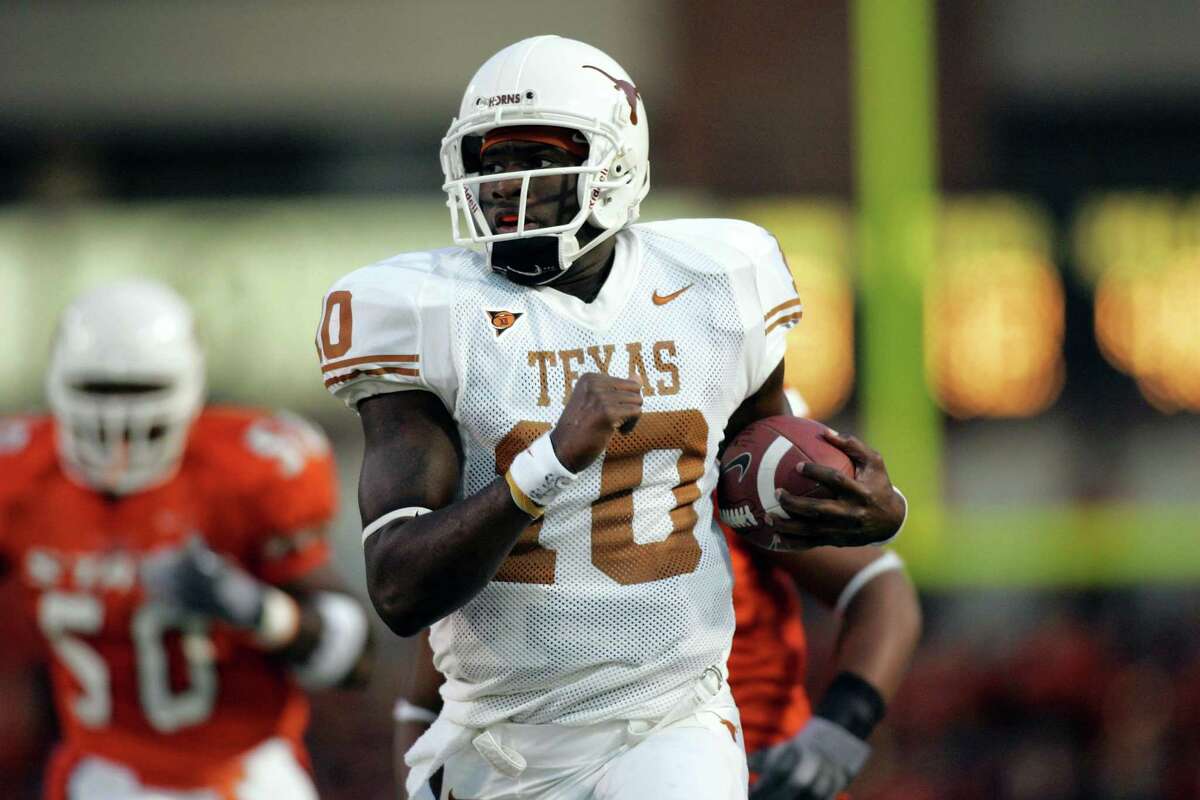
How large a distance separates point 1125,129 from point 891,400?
2.33 meters

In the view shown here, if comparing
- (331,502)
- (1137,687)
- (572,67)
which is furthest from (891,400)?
(572,67)

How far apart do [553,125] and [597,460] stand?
0.46 meters

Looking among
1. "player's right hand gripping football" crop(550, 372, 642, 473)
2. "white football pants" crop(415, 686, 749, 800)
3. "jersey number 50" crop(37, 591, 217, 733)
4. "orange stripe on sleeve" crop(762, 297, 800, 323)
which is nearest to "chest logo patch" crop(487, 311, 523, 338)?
"player's right hand gripping football" crop(550, 372, 642, 473)

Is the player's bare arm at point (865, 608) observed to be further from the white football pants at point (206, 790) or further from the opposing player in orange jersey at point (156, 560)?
the white football pants at point (206, 790)

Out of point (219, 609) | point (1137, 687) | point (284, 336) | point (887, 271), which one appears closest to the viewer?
point (219, 609)

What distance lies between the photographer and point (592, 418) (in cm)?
234

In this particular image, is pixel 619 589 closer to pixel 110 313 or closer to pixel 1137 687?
pixel 110 313

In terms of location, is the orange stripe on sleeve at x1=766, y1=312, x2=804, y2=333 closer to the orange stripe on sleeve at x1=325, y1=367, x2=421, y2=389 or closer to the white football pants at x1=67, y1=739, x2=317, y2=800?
the orange stripe on sleeve at x1=325, y1=367, x2=421, y2=389

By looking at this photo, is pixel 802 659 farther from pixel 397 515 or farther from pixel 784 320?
pixel 397 515

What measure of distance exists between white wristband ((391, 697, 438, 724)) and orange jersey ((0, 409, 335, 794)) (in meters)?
0.92

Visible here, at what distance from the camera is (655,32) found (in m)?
9.85

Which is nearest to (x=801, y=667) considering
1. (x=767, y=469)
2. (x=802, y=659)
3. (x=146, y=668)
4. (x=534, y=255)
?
(x=802, y=659)

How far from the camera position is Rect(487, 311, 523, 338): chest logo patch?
8.47 ft

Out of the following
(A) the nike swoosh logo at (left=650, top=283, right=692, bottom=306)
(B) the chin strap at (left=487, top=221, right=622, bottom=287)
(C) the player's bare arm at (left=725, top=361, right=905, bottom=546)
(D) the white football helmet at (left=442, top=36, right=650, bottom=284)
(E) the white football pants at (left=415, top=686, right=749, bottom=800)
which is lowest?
(E) the white football pants at (left=415, top=686, right=749, bottom=800)
